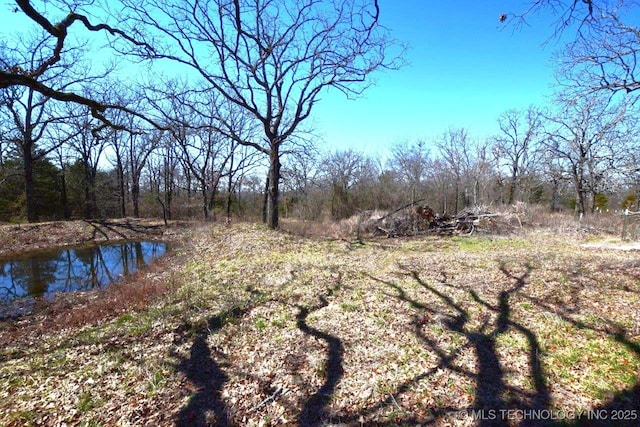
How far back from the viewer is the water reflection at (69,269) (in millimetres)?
8797

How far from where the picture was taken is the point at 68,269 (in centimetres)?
1096

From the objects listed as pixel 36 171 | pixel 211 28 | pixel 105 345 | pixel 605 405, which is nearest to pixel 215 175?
pixel 36 171

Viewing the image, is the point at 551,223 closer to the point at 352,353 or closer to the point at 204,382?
the point at 352,353

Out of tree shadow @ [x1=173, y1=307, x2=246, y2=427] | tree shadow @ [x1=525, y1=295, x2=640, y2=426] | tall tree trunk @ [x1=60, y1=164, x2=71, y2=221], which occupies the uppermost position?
tall tree trunk @ [x1=60, y1=164, x2=71, y2=221]

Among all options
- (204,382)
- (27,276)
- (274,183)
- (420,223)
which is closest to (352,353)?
(204,382)

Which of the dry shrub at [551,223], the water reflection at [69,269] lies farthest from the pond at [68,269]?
the dry shrub at [551,223]

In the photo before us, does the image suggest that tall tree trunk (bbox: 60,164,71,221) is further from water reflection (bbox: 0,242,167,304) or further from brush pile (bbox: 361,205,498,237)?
brush pile (bbox: 361,205,498,237)

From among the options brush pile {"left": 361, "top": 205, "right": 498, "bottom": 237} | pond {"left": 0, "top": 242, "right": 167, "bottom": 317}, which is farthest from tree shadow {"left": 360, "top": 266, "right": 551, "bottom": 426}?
pond {"left": 0, "top": 242, "right": 167, "bottom": 317}

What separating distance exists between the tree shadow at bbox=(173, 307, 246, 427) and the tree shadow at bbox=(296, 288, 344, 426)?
830 mm

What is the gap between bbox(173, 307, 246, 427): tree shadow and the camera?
3.08 meters

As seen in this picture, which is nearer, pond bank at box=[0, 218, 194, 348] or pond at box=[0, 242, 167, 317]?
pond bank at box=[0, 218, 194, 348]

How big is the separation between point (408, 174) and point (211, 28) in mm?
23178

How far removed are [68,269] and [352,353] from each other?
1197 centimetres

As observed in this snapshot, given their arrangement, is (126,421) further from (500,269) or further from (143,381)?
(500,269)
